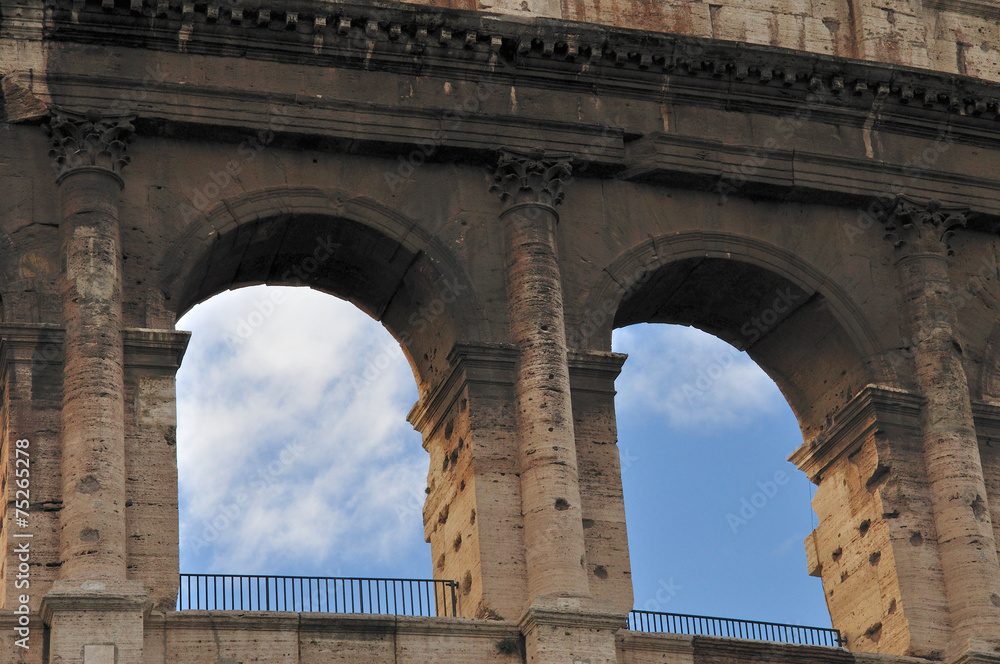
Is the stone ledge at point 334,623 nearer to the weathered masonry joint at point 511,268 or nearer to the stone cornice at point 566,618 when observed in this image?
the weathered masonry joint at point 511,268

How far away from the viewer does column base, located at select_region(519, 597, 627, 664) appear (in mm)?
18422

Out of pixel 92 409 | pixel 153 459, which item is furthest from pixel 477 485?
pixel 92 409

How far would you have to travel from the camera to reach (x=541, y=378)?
19891 millimetres

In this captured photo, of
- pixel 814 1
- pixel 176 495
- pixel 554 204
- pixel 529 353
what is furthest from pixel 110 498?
pixel 814 1

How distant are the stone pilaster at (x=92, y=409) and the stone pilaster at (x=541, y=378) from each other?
389 cm

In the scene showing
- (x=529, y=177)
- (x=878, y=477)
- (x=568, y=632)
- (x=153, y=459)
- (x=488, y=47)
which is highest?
(x=488, y=47)

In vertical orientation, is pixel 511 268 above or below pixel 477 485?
above

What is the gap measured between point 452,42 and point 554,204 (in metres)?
2.05

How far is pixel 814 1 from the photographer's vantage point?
23.7 metres

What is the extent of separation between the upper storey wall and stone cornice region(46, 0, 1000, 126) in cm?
80

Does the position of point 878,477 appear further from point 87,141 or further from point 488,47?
point 87,141

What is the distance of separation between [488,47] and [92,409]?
6033 millimetres

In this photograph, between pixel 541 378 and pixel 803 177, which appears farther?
pixel 803 177

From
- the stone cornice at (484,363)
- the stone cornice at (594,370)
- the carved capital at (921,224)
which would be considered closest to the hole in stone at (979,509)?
the carved capital at (921,224)
